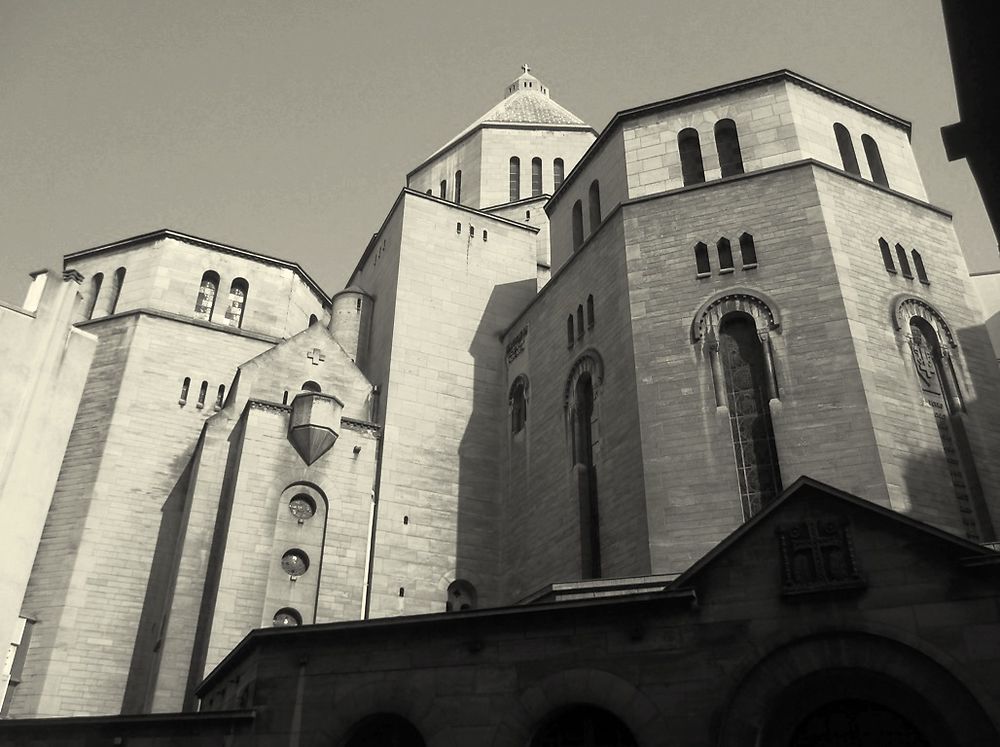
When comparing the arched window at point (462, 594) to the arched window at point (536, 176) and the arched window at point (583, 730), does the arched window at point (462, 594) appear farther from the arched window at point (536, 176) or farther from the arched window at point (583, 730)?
the arched window at point (536, 176)

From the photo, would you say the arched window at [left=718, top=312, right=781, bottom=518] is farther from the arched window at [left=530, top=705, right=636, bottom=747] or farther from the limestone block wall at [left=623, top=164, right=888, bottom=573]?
the arched window at [left=530, top=705, right=636, bottom=747]

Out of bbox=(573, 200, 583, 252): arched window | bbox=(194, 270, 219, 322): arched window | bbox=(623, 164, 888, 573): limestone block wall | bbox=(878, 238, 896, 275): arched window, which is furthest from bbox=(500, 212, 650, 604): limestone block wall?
bbox=(194, 270, 219, 322): arched window

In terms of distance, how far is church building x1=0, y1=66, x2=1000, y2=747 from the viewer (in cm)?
1231

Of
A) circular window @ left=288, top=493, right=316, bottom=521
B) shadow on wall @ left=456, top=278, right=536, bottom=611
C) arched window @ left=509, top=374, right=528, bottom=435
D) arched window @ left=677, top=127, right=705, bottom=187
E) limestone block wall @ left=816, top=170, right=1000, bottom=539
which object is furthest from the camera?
arched window @ left=509, top=374, right=528, bottom=435

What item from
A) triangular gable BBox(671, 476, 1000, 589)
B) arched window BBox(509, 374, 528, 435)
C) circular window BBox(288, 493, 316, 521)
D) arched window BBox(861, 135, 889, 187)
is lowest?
triangular gable BBox(671, 476, 1000, 589)

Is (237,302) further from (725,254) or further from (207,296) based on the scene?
(725,254)

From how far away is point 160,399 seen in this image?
94.8ft

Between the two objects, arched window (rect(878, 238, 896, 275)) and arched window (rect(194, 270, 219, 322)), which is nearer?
arched window (rect(878, 238, 896, 275))

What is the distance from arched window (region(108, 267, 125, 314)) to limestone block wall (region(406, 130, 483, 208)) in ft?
42.6

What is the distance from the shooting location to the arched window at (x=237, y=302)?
3203 centimetres

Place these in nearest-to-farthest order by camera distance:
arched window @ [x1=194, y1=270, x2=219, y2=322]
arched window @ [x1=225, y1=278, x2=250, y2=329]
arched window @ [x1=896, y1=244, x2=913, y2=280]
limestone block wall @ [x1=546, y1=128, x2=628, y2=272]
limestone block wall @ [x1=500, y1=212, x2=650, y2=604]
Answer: limestone block wall @ [x1=500, y1=212, x2=650, y2=604] → arched window @ [x1=896, y1=244, x2=913, y2=280] → limestone block wall @ [x1=546, y1=128, x2=628, y2=272] → arched window @ [x1=194, y1=270, x2=219, y2=322] → arched window @ [x1=225, y1=278, x2=250, y2=329]

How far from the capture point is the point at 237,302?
32.6 m

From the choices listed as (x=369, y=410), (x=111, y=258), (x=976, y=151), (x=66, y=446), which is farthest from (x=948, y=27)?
(x=111, y=258)

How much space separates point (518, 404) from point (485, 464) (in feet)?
6.81
